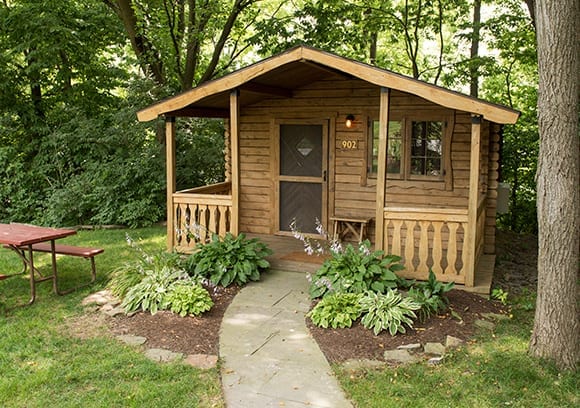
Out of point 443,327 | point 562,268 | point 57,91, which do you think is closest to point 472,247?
point 443,327

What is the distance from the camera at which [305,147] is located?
27.9ft

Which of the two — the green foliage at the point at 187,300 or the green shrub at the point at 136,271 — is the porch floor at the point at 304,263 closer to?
the green shrub at the point at 136,271

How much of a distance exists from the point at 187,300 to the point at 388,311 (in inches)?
78.9

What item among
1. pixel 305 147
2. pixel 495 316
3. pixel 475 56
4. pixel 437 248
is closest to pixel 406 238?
pixel 437 248

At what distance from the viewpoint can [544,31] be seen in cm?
412

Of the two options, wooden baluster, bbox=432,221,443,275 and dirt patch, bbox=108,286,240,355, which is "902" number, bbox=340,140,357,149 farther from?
dirt patch, bbox=108,286,240,355

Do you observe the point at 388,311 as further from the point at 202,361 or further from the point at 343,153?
the point at 343,153

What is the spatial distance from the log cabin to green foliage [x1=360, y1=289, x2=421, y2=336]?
106 centimetres

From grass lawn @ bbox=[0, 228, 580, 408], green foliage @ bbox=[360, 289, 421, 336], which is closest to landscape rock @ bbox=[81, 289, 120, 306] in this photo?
grass lawn @ bbox=[0, 228, 580, 408]

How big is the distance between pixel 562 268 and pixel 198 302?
3.35m

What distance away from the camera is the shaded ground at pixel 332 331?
4.74 meters

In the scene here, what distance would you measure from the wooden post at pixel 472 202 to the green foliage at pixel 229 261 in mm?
2324

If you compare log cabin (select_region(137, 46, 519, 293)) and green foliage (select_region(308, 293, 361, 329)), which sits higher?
log cabin (select_region(137, 46, 519, 293))

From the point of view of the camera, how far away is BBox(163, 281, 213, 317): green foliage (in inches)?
215
